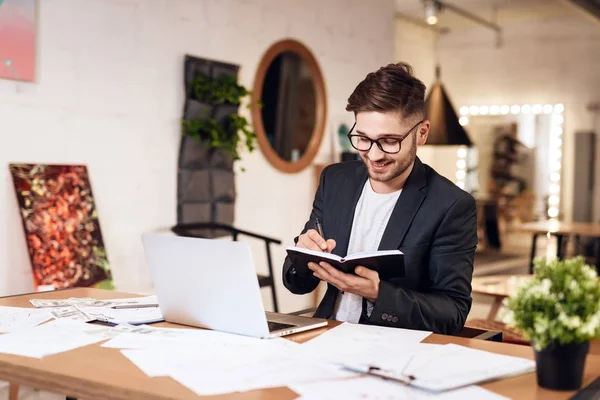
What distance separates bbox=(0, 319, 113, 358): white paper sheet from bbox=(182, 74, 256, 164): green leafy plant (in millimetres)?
2657

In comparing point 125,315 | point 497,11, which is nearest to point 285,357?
point 125,315

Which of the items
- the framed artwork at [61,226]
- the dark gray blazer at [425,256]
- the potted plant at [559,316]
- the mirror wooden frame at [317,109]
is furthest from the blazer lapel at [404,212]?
the mirror wooden frame at [317,109]

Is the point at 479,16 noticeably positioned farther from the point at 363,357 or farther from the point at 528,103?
the point at 363,357

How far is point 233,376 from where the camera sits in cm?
155

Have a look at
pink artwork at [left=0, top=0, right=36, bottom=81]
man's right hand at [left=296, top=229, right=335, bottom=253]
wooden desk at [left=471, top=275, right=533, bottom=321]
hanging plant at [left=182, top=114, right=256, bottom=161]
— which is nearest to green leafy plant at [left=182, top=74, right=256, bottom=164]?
hanging plant at [left=182, top=114, right=256, bottom=161]

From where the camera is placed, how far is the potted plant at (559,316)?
4.69 ft

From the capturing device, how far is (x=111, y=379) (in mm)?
1525

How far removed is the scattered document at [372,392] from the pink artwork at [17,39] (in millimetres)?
2654

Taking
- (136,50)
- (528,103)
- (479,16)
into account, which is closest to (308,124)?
(136,50)

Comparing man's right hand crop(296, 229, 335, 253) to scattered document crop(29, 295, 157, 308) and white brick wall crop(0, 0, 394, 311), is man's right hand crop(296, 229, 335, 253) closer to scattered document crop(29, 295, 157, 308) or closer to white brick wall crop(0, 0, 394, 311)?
scattered document crop(29, 295, 157, 308)

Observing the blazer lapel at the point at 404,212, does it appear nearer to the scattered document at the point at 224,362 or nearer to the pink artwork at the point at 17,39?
the scattered document at the point at 224,362

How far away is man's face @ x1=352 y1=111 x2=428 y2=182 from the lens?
2.30m

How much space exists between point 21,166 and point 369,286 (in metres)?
2.19

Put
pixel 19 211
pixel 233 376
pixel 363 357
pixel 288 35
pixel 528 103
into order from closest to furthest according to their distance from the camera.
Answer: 1. pixel 233 376
2. pixel 363 357
3. pixel 19 211
4. pixel 288 35
5. pixel 528 103
